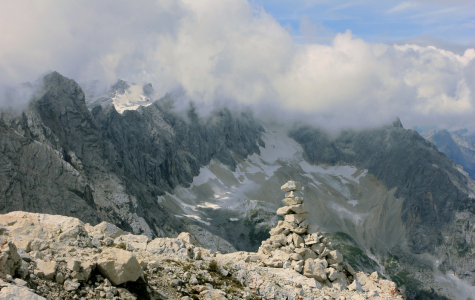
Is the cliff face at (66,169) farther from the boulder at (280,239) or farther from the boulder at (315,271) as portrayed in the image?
the boulder at (315,271)

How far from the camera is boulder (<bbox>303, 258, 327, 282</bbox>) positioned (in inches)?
788

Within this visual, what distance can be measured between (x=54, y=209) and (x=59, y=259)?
79.3 meters

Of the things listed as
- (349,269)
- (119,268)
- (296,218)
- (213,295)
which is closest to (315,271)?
(349,269)

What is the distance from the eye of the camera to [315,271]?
2012 centimetres

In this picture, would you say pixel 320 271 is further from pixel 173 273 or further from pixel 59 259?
Result: pixel 59 259

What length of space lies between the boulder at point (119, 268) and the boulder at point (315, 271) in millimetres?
11480

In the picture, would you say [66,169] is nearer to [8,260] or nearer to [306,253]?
[306,253]

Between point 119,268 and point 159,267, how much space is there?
10.6 ft

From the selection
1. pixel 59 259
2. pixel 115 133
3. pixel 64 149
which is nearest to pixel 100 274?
pixel 59 259

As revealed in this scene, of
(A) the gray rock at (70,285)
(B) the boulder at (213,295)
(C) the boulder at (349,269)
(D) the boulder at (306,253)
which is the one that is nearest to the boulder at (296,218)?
(D) the boulder at (306,253)

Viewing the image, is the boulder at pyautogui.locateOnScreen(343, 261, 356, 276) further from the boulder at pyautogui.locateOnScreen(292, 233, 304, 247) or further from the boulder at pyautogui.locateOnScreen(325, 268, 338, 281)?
the boulder at pyautogui.locateOnScreen(292, 233, 304, 247)

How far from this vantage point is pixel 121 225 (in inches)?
3885

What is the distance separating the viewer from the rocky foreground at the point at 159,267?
1086 cm

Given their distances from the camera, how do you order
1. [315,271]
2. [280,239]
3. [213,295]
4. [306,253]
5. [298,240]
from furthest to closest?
[280,239] < [298,240] < [306,253] < [315,271] < [213,295]
